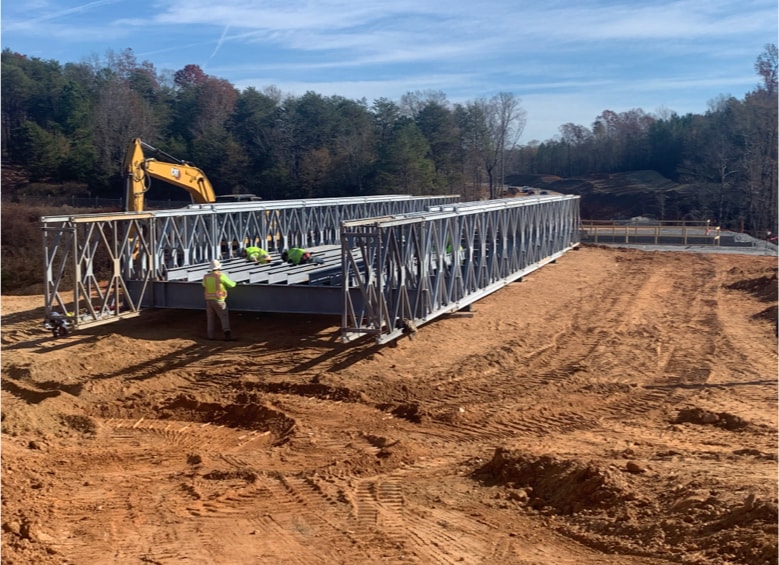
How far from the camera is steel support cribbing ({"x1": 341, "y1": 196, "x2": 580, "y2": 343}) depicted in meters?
13.2

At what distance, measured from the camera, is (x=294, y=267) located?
19.0 metres

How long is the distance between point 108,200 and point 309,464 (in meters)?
52.5

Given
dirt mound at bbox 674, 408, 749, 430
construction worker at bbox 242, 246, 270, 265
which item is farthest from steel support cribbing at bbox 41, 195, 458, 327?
dirt mound at bbox 674, 408, 749, 430

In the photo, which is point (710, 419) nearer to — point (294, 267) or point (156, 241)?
point (294, 267)

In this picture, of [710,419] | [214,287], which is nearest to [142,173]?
[214,287]

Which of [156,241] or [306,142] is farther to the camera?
[306,142]

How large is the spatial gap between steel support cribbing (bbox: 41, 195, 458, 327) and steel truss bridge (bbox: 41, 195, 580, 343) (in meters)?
0.04

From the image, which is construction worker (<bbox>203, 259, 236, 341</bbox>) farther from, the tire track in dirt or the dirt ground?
the tire track in dirt

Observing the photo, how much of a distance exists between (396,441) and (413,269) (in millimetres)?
5936

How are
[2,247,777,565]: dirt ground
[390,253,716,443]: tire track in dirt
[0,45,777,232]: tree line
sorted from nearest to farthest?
[2,247,777,565]: dirt ground → [390,253,716,443]: tire track in dirt → [0,45,777,232]: tree line

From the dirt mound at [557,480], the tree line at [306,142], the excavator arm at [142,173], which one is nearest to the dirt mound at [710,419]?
the dirt mound at [557,480]

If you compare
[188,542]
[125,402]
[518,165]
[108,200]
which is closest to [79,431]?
[125,402]

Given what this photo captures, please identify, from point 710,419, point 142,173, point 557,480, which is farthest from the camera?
point 142,173

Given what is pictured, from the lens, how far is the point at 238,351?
47.1 ft
